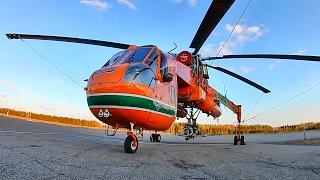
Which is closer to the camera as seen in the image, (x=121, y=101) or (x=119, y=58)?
(x=121, y=101)

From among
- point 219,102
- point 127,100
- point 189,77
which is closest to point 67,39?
point 127,100

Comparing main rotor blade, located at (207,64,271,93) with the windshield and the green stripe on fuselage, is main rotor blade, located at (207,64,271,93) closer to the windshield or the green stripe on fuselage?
the windshield

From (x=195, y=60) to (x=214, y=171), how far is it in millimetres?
10666

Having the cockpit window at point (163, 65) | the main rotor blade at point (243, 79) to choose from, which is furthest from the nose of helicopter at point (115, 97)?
the main rotor blade at point (243, 79)

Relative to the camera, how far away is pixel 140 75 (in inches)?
422

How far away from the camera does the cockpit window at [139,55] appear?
37.3 ft

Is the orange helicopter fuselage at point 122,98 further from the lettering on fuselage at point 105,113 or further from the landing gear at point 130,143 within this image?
the landing gear at point 130,143

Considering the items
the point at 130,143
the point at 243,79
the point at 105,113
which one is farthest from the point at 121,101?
the point at 243,79

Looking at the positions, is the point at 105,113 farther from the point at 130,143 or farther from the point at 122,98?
the point at 130,143

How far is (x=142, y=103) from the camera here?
10.7 metres

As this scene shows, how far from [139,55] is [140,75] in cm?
114

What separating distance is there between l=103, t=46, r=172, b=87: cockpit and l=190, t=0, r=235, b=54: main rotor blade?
5.09ft

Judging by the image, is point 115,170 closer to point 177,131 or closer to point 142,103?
point 142,103

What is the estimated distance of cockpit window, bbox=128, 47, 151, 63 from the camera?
11.4 meters
